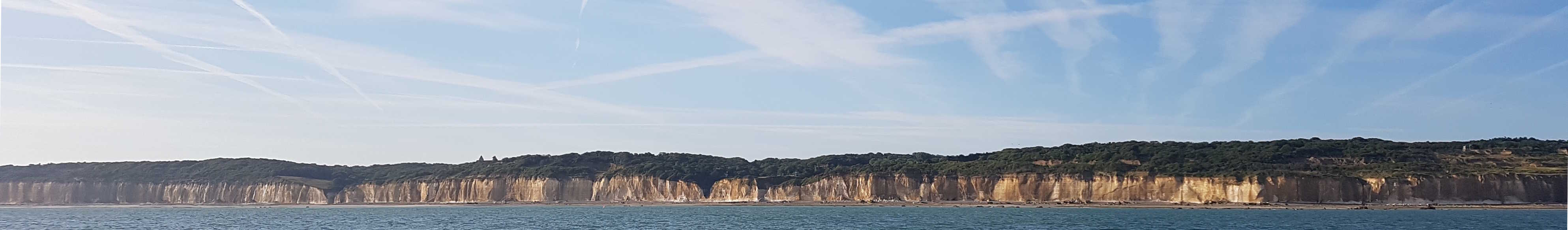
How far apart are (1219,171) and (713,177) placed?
161ft

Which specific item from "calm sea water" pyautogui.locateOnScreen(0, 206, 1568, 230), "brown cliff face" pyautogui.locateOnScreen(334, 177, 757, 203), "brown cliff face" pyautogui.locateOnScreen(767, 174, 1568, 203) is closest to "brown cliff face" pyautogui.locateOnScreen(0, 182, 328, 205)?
"brown cliff face" pyautogui.locateOnScreen(334, 177, 757, 203)

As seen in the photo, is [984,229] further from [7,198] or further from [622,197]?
[7,198]

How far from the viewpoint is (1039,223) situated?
55.7 metres

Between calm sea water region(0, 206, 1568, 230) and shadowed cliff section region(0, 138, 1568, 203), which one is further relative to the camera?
shadowed cliff section region(0, 138, 1568, 203)

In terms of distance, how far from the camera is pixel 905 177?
101625 mm

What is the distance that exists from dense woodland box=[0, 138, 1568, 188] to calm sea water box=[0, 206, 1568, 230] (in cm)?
1140

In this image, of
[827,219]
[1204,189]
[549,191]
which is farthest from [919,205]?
[549,191]

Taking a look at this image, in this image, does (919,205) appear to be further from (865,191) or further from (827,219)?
(827,219)

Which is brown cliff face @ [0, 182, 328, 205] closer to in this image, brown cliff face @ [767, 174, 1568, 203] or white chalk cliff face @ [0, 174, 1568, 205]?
white chalk cliff face @ [0, 174, 1568, 205]

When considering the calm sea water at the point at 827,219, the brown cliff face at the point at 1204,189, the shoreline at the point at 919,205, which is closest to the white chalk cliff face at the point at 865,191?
the brown cliff face at the point at 1204,189

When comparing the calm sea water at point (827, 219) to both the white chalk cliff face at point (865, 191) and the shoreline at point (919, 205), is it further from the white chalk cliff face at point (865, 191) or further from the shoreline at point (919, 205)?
the white chalk cliff face at point (865, 191)

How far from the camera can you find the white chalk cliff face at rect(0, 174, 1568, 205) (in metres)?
76.9

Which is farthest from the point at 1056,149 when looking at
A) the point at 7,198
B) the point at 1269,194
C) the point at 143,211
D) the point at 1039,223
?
the point at 7,198

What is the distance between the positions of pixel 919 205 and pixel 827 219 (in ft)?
97.6
